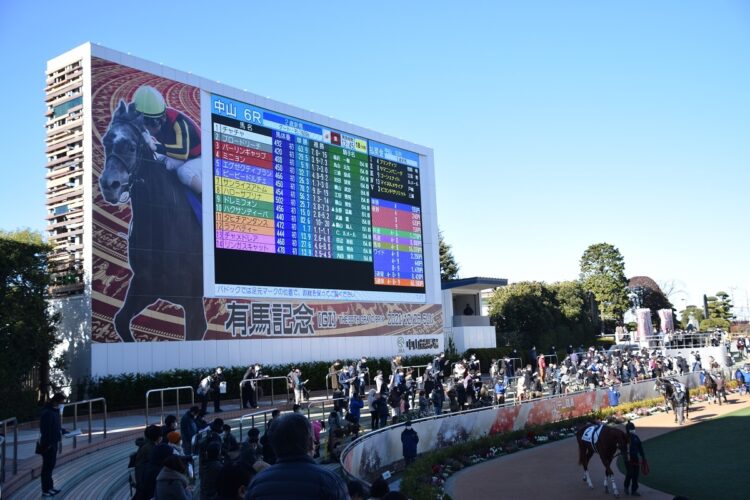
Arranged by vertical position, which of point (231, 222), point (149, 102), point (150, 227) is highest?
point (149, 102)

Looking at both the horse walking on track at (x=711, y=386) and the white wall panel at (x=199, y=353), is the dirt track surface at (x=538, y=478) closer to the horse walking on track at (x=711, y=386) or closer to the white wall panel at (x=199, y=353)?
the horse walking on track at (x=711, y=386)

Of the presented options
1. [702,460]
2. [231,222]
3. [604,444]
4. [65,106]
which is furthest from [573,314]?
[65,106]

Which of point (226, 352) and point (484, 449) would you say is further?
point (226, 352)

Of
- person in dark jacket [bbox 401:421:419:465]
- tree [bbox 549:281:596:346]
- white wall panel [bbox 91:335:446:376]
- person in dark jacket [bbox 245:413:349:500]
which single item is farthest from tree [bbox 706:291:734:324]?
person in dark jacket [bbox 245:413:349:500]

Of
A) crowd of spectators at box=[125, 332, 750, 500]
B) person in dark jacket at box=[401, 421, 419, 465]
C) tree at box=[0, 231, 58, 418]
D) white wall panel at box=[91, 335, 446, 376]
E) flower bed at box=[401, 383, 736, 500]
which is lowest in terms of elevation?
flower bed at box=[401, 383, 736, 500]

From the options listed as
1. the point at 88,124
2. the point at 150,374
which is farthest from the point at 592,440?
the point at 88,124

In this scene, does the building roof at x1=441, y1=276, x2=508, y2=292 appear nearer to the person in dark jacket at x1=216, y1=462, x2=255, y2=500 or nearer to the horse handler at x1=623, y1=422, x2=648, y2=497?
the horse handler at x1=623, y1=422, x2=648, y2=497

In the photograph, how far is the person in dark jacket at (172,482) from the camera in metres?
6.73

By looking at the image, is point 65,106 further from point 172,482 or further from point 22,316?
point 172,482

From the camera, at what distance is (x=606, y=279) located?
69.6 meters

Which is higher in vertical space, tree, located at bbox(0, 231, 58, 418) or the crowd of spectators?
tree, located at bbox(0, 231, 58, 418)

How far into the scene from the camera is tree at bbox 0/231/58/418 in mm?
20328

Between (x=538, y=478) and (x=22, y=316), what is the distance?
1600 centimetres

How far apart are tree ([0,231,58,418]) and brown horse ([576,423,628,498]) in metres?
16.0
